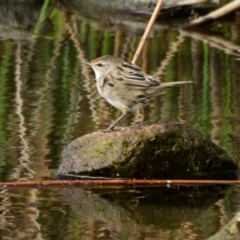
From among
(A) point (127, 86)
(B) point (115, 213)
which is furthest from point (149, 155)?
(B) point (115, 213)

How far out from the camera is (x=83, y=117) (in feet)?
27.6

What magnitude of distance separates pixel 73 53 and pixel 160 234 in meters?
6.07

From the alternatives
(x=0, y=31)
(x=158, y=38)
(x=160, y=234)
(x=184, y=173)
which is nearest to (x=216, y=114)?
(x=184, y=173)

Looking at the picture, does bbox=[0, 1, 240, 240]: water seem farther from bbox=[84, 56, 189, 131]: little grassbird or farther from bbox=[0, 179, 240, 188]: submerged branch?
bbox=[84, 56, 189, 131]: little grassbird

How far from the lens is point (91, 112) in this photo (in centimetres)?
860

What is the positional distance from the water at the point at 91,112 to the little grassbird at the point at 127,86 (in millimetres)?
662

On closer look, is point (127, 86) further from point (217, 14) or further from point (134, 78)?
point (217, 14)

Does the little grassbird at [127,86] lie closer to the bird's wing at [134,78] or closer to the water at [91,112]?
the bird's wing at [134,78]

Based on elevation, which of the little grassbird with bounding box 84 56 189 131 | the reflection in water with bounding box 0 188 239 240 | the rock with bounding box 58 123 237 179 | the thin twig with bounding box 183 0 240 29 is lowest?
the reflection in water with bounding box 0 188 239 240

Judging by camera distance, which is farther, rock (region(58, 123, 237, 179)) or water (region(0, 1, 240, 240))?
rock (region(58, 123, 237, 179))

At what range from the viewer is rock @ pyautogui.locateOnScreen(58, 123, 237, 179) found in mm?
6551

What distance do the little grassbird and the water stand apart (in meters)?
0.66

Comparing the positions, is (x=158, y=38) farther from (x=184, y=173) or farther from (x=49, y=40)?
(x=184, y=173)

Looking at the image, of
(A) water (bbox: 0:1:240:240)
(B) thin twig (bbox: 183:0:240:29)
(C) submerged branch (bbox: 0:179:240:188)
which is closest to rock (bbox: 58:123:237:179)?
(C) submerged branch (bbox: 0:179:240:188)
